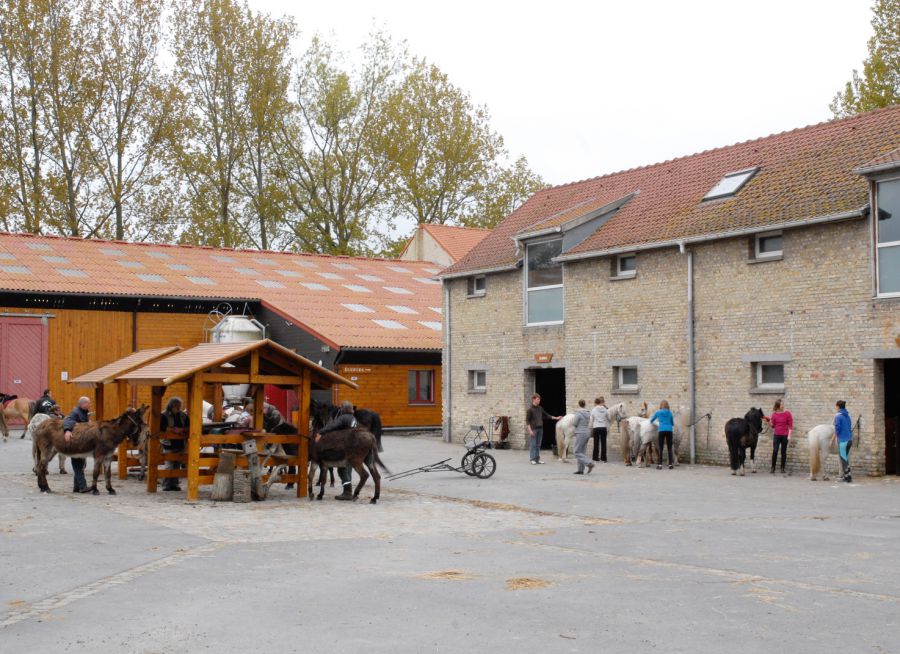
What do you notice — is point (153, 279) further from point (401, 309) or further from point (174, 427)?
point (174, 427)

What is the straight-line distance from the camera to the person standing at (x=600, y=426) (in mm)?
26094

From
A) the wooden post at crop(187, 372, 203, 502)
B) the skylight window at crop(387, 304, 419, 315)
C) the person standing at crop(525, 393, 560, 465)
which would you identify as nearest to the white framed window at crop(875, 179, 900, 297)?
the person standing at crop(525, 393, 560, 465)

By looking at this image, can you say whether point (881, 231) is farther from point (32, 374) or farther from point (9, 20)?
point (9, 20)

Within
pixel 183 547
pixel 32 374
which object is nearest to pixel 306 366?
pixel 183 547

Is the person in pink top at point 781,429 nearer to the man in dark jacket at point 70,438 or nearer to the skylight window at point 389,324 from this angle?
the man in dark jacket at point 70,438

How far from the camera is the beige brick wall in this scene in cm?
2194

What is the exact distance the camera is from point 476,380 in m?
33.3

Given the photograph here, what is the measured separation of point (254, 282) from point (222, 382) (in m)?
25.7

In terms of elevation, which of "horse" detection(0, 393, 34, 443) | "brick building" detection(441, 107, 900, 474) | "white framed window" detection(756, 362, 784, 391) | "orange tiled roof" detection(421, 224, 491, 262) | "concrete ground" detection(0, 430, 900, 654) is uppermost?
"orange tiled roof" detection(421, 224, 491, 262)

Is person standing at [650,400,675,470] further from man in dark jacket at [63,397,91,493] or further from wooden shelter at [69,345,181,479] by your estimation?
man in dark jacket at [63,397,91,493]

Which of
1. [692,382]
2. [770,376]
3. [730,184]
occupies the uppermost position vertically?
[730,184]

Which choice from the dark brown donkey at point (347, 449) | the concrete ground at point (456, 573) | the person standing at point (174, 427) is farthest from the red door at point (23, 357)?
the dark brown donkey at point (347, 449)

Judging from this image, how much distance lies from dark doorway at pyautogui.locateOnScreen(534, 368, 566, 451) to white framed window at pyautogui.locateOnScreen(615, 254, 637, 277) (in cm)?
474

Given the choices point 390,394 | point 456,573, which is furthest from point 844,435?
point 390,394
